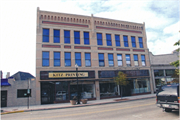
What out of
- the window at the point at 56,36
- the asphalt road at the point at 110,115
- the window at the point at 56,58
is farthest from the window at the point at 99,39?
the asphalt road at the point at 110,115

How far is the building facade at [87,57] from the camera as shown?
2147 cm

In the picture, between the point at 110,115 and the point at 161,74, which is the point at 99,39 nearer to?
the point at 161,74

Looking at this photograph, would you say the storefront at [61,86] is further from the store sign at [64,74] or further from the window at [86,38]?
the window at [86,38]

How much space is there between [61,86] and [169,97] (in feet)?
50.4

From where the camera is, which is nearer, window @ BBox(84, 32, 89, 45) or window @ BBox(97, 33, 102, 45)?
window @ BBox(84, 32, 89, 45)

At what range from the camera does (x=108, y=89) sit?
2456 cm

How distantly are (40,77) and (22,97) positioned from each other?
375 centimetres

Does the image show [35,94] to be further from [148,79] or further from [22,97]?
[148,79]

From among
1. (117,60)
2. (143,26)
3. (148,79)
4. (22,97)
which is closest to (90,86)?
(117,60)

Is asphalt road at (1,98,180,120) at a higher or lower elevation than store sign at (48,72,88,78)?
lower

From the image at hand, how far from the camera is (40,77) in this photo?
2073 cm

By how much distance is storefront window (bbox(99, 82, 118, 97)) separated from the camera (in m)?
24.1

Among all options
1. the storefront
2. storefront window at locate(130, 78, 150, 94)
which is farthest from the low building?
storefront window at locate(130, 78, 150, 94)

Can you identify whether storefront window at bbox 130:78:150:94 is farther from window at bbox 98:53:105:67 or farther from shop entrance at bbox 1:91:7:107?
shop entrance at bbox 1:91:7:107
